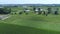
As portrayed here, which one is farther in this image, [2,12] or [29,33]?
[2,12]

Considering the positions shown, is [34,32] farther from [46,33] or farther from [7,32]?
[7,32]

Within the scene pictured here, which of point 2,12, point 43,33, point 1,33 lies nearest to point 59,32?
point 43,33

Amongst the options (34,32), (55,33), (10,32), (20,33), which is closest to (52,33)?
(55,33)

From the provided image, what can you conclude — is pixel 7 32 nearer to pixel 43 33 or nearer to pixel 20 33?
pixel 20 33

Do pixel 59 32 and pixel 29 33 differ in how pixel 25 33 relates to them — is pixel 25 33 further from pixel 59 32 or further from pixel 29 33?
pixel 59 32

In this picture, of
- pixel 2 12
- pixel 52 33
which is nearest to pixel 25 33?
pixel 52 33

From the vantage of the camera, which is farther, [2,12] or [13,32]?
[2,12]

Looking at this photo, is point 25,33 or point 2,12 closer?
point 25,33
